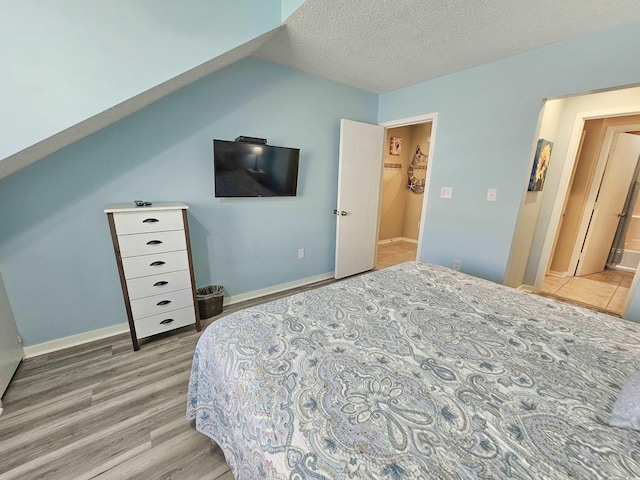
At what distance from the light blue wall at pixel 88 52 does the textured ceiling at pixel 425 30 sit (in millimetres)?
576

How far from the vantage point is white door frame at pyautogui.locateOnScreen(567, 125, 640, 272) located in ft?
10.6

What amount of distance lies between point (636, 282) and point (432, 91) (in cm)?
244

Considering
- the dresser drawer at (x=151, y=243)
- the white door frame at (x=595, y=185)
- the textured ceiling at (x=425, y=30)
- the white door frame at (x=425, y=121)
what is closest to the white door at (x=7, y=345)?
the dresser drawer at (x=151, y=243)

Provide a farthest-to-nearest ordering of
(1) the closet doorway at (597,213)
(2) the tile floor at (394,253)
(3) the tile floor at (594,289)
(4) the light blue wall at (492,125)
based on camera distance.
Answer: (2) the tile floor at (394,253) → (1) the closet doorway at (597,213) → (3) the tile floor at (594,289) → (4) the light blue wall at (492,125)

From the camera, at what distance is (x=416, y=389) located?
0.88 meters

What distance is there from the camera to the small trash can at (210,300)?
2387 millimetres

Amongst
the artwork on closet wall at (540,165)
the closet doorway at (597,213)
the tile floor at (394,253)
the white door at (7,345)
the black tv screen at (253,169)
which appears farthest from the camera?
the tile floor at (394,253)

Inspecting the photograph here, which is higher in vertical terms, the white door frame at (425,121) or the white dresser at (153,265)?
the white door frame at (425,121)

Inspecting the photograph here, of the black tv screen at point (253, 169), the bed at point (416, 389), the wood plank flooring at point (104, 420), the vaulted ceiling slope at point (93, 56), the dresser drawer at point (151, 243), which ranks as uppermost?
the vaulted ceiling slope at point (93, 56)

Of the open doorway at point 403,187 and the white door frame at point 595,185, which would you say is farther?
the open doorway at point 403,187

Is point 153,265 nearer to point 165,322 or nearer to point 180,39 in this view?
point 165,322

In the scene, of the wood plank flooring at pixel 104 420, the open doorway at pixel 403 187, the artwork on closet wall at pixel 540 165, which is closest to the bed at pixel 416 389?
the wood plank flooring at pixel 104 420

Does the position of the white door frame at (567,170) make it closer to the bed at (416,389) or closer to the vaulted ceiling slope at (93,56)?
the bed at (416,389)

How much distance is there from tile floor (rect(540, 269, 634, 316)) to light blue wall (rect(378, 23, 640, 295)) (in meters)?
1.33
